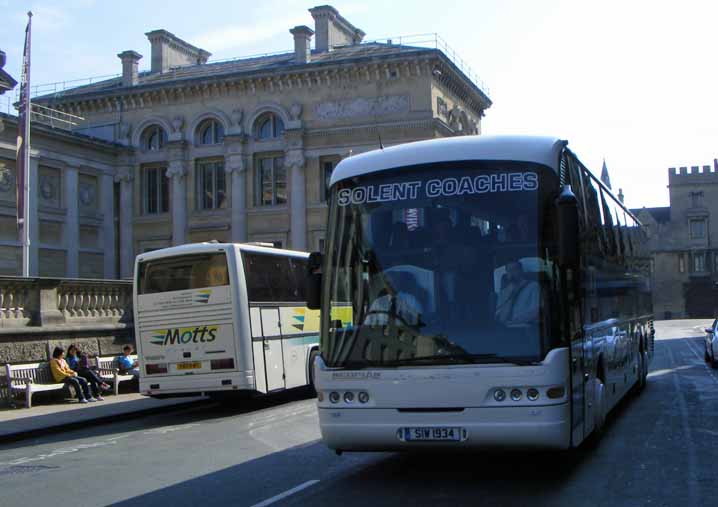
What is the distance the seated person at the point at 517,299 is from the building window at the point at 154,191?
46614 mm

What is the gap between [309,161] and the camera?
48812 mm

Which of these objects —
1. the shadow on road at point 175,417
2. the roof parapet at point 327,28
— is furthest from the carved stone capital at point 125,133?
the shadow on road at point 175,417

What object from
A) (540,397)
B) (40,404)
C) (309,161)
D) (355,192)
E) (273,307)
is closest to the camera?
(540,397)

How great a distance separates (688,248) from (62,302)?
283ft

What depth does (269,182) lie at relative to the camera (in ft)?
166

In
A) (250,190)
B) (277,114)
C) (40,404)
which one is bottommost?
(40,404)

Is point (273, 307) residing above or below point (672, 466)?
above

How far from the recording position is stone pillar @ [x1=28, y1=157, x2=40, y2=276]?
44.2m

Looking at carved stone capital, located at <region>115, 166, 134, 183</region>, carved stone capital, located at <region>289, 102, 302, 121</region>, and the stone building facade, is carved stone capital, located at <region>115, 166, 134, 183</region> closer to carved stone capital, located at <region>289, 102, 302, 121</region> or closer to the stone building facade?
the stone building facade

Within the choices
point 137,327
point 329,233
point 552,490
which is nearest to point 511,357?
point 552,490

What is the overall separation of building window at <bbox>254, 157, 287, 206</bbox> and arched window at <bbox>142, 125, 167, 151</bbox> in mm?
6529

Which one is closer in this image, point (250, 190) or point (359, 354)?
point (359, 354)

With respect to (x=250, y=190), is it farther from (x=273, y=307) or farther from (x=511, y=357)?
(x=511, y=357)

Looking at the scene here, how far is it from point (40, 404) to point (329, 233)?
12681mm
